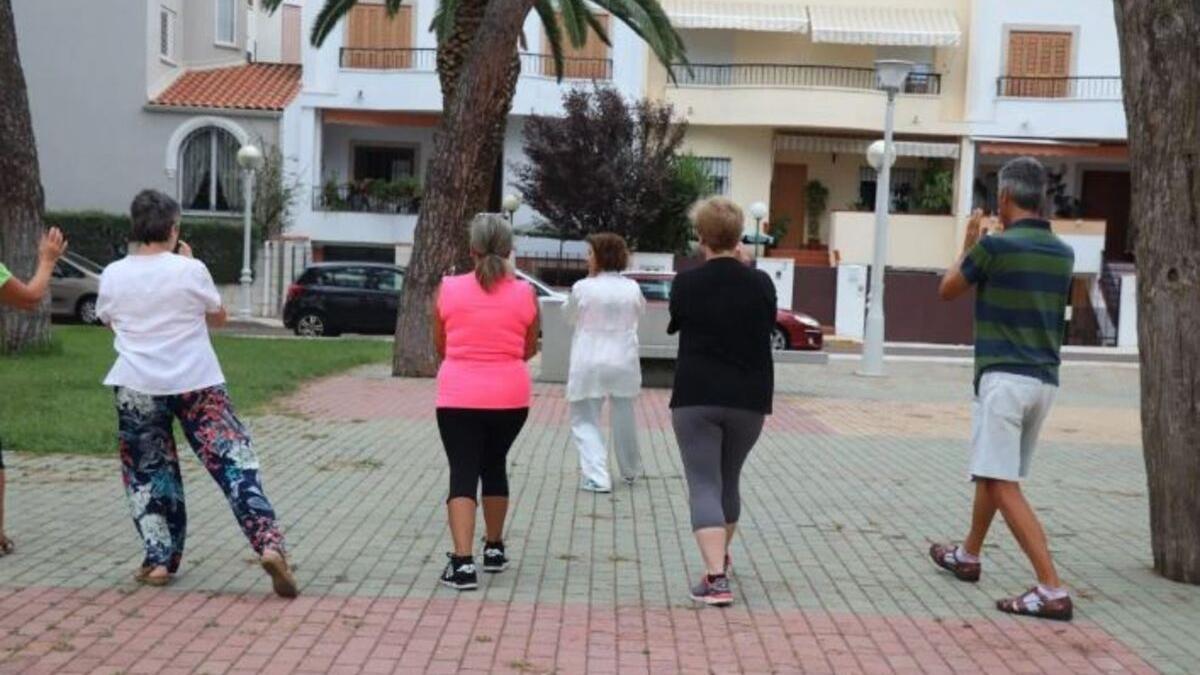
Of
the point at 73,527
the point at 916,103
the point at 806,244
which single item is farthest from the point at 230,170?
the point at 73,527

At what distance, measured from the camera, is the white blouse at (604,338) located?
938 centimetres

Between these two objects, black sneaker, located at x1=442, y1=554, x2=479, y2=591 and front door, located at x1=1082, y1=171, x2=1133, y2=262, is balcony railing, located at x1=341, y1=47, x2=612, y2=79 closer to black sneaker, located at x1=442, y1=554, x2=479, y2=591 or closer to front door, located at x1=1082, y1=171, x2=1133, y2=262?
front door, located at x1=1082, y1=171, x2=1133, y2=262

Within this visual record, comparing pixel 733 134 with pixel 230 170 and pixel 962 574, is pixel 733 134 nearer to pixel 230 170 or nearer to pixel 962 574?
pixel 230 170

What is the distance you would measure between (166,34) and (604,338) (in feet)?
106

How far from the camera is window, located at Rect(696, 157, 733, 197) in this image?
38.4 m

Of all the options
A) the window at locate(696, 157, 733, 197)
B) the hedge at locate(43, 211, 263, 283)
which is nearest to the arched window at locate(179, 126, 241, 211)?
the hedge at locate(43, 211, 263, 283)

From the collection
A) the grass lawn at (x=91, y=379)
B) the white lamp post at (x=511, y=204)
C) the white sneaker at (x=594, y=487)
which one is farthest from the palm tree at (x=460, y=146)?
the white lamp post at (x=511, y=204)

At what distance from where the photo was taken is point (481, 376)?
651 cm

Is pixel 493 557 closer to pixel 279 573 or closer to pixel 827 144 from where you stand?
pixel 279 573

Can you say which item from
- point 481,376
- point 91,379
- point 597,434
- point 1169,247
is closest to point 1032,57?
point 91,379

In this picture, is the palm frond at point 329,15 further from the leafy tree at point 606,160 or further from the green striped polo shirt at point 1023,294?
the green striped polo shirt at point 1023,294

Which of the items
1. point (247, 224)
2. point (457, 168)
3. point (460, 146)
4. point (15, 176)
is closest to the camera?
point (15, 176)

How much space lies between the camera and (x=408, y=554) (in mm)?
7262

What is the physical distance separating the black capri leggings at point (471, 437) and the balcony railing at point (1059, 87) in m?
33.8
